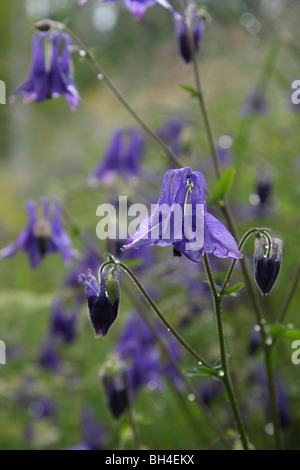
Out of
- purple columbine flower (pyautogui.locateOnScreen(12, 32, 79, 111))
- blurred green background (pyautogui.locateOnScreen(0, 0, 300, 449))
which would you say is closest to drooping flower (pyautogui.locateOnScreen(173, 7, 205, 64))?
blurred green background (pyautogui.locateOnScreen(0, 0, 300, 449))

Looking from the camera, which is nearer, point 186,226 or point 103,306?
point 186,226

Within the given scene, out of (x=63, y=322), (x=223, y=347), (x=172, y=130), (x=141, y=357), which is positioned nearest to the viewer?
(x=223, y=347)

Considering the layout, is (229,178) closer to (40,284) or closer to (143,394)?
(143,394)

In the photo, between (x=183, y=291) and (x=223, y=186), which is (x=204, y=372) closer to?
(x=223, y=186)

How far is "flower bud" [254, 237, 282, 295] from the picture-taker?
134 centimetres

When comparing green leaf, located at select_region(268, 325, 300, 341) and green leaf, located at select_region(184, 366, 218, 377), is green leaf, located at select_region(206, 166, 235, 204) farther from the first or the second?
green leaf, located at select_region(184, 366, 218, 377)

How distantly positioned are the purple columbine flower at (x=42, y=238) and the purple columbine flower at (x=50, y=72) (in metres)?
0.49

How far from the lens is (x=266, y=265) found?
1351 millimetres

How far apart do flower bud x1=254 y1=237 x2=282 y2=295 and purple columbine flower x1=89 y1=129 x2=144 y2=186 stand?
70.3 inches

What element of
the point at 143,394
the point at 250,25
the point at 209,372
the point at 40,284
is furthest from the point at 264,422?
the point at 40,284

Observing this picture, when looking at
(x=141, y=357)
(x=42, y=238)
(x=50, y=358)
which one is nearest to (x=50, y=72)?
(x=42, y=238)

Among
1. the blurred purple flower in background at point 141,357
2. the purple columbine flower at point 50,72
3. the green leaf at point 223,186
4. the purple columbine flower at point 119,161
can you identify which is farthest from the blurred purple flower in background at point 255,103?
the green leaf at point 223,186

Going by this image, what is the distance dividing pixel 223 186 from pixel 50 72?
2.30 ft
